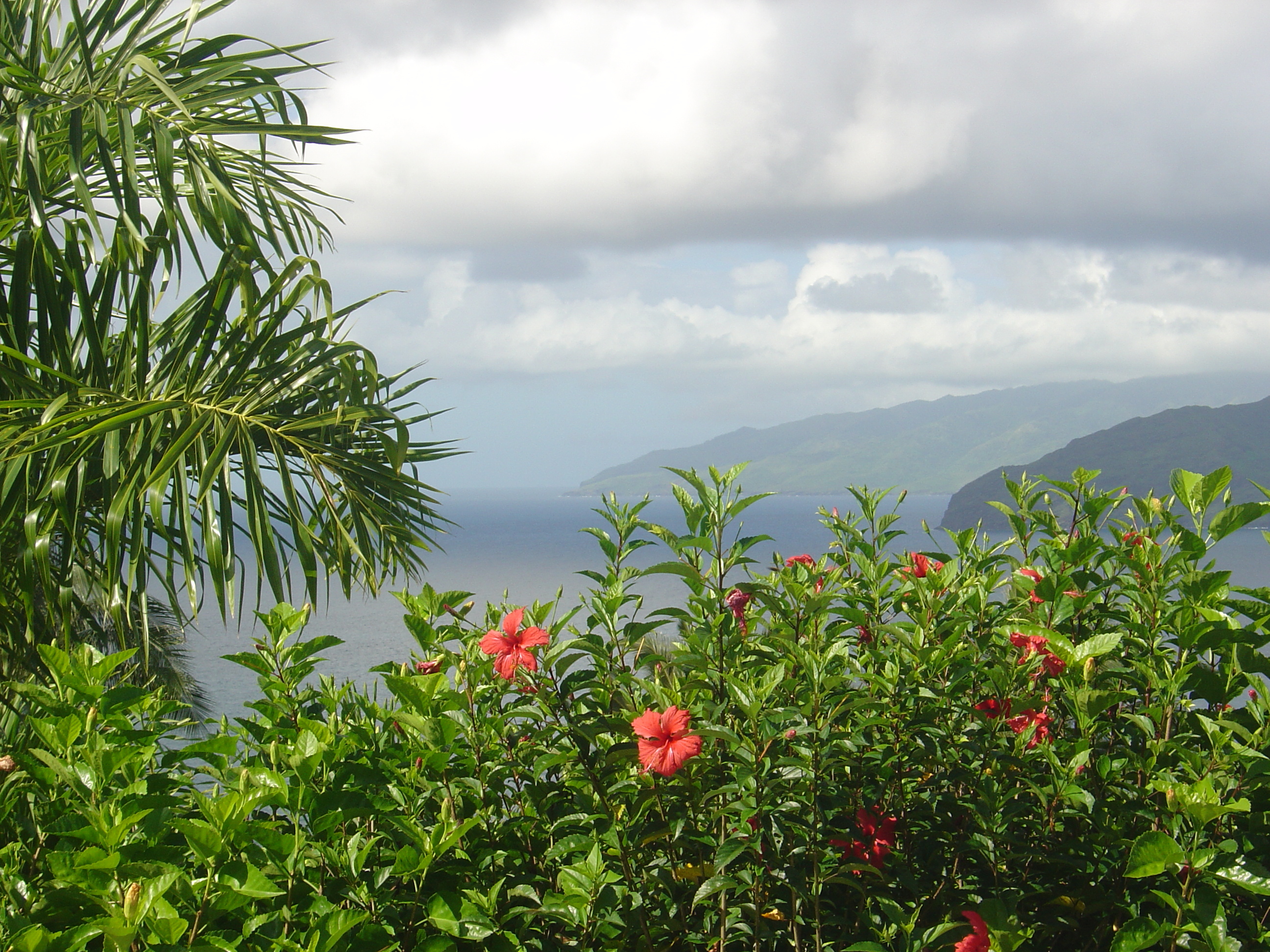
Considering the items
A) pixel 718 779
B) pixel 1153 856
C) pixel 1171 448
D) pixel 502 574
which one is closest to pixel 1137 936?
pixel 1153 856

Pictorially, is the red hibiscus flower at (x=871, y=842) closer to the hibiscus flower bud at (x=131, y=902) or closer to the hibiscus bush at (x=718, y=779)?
the hibiscus bush at (x=718, y=779)

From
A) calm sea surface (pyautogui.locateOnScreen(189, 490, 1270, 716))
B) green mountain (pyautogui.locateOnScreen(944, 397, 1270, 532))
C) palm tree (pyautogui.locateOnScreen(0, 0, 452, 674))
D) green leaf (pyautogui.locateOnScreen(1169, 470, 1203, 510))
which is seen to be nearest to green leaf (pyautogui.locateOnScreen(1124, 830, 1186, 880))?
green leaf (pyautogui.locateOnScreen(1169, 470, 1203, 510))

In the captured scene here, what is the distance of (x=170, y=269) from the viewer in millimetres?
3209

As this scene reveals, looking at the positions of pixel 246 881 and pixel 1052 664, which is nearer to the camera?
pixel 246 881

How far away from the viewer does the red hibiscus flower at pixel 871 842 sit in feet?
3.93

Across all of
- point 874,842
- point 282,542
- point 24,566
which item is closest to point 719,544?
point 874,842

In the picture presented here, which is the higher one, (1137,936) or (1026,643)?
(1026,643)

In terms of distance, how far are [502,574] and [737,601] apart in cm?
5089

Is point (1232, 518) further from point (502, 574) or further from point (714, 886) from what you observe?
point (502, 574)

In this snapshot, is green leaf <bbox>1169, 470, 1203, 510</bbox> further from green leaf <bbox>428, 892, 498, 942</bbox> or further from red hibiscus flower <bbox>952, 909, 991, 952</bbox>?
green leaf <bbox>428, 892, 498, 942</bbox>

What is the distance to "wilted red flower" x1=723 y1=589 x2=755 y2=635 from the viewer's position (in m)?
1.38

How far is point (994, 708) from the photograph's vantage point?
1.38 m

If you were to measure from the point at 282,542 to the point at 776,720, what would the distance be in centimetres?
278

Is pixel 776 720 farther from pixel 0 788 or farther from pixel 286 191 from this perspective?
pixel 286 191
